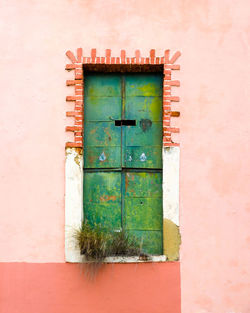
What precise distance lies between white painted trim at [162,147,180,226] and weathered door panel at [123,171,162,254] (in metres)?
0.18

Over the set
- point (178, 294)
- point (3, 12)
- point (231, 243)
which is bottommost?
point (178, 294)

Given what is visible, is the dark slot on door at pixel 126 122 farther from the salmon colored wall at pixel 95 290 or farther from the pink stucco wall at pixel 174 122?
the salmon colored wall at pixel 95 290

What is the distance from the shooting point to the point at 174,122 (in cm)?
578

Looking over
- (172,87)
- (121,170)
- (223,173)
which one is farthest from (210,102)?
(121,170)

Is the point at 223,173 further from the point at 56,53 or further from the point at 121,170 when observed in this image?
the point at 56,53

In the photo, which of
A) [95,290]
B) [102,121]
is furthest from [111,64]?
[95,290]

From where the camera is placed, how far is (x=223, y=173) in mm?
5750

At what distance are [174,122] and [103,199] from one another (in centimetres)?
122

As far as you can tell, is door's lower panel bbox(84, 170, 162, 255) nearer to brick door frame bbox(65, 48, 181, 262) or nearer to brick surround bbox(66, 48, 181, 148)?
brick door frame bbox(65, 48, 181, 262)

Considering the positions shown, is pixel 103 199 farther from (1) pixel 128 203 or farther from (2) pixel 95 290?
(2) pixel 95 290

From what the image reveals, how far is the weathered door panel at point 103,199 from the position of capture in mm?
5863

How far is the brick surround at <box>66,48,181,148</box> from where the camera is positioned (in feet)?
18.9

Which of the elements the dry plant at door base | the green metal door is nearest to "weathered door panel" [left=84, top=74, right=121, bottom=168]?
the green metal door

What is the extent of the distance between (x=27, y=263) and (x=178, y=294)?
1729 mm
